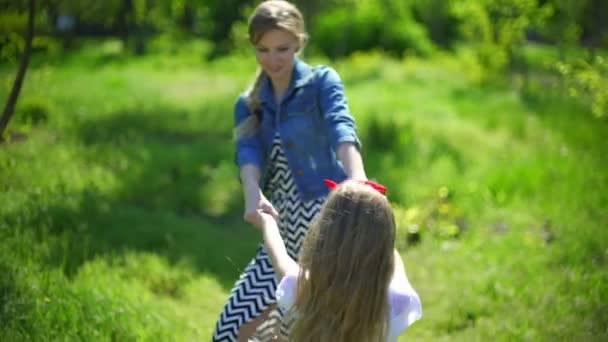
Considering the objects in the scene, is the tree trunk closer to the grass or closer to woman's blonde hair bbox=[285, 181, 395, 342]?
the grass

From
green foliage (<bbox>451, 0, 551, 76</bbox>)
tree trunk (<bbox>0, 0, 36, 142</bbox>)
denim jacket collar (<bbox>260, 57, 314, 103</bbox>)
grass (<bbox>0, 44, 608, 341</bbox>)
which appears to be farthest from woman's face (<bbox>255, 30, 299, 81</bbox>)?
green foliage (<bbox>451, 0, 551, 76</bbox>)

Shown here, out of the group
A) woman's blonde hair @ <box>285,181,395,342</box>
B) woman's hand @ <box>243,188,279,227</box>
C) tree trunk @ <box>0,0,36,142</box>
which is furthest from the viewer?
tree trunk @ <box>0,0,36,142</box>

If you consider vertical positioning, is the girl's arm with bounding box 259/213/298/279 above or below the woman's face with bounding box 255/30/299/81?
below

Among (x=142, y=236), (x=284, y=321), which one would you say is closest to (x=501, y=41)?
(x=142, y=236)

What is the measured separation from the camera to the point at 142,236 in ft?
18.8

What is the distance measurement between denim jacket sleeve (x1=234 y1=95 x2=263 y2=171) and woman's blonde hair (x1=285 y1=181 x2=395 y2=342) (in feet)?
3.31

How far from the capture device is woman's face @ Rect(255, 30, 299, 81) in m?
3.44

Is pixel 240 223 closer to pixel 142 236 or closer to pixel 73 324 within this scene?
pixel 142 236

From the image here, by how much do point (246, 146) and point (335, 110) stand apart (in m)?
0.43

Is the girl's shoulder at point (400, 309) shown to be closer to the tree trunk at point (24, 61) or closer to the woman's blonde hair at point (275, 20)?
the woman's blonde hair at point (275, 20)

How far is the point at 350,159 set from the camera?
132 inches

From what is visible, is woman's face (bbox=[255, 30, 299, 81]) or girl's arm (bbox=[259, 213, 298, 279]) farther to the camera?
woman's face (bbox=[255, 30, 299, 81])

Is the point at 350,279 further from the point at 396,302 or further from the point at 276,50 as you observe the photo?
the point at 276,50

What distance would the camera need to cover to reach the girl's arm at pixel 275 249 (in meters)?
2.75
